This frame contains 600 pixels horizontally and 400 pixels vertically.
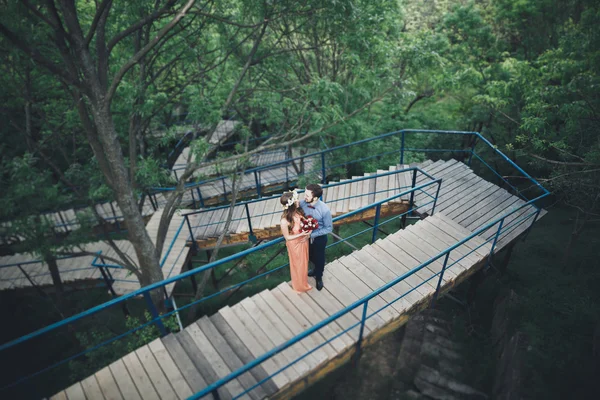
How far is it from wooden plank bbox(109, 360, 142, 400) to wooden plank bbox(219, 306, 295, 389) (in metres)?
1.34

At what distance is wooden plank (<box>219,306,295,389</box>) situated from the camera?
414cm

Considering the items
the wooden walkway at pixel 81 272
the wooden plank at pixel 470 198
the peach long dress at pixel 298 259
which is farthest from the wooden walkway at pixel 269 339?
the wooden walkway at pixel 81 272

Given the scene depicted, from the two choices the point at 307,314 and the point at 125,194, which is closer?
the point at 307,314

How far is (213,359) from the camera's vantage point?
4.38 m

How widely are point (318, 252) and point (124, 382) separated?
297 centimetres

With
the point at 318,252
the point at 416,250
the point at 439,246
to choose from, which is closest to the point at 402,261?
the point at 416,250

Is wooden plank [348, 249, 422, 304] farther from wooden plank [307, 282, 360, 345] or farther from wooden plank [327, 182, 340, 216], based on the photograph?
wooden plank [327, 182, 340, 216]

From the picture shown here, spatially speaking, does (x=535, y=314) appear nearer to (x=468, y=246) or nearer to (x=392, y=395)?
(x=468, y=246)

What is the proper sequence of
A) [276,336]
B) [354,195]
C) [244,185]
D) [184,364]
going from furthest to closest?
1. [244,185]
2. [354,195]
3. [276,336]
4. [184,364]

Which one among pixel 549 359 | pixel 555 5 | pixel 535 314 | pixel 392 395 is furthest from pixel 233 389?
pixel 555 5

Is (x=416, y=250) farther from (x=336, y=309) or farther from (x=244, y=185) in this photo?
(x=244, y=185)

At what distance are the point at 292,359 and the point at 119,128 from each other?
8.97 m

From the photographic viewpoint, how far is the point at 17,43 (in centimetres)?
500

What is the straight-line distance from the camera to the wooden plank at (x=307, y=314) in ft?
14.8
